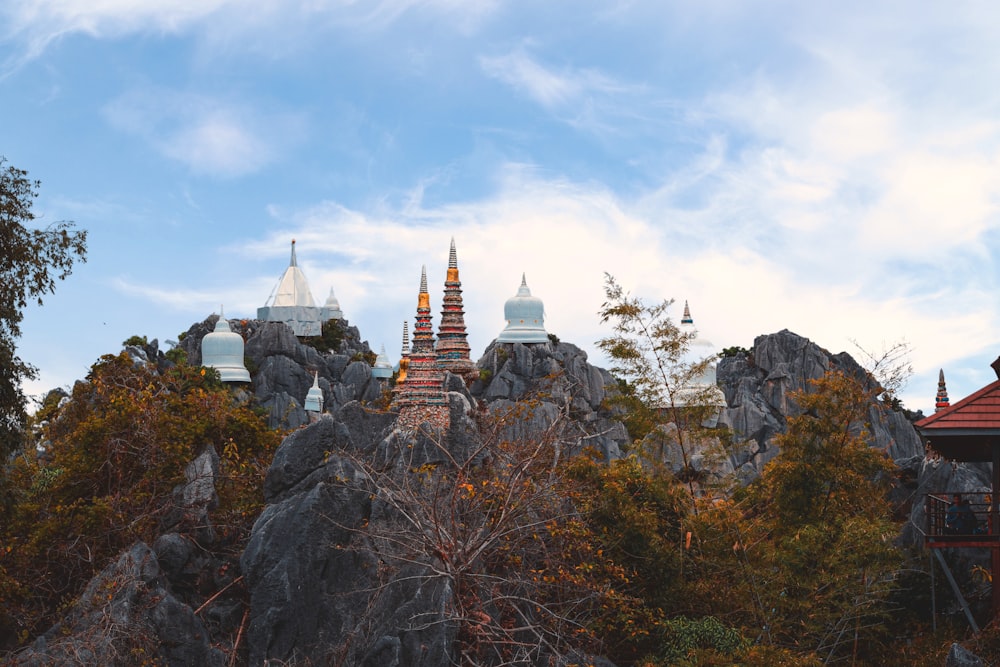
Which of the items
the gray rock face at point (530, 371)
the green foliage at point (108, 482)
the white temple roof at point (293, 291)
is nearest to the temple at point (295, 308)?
the white temple roof at point (293, 291)

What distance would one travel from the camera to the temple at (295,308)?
217ft

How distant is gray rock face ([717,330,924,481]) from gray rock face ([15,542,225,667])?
32905 mm

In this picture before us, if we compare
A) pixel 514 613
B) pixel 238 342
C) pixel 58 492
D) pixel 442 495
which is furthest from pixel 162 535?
pixel 238 342

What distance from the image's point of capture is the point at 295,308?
66.4 metres

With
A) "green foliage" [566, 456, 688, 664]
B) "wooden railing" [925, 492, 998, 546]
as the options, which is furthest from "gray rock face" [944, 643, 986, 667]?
"green foliage" [566, 456, 688, 664]

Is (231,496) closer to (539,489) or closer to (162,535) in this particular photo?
(162,535)

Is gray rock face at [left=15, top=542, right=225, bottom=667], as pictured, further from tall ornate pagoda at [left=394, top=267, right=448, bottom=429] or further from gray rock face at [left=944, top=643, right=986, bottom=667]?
tall ornate pagoda at [left=394, top=267, right=448, bottom=429]

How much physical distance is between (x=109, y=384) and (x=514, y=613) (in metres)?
9.82

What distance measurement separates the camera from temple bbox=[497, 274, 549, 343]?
4981 cm

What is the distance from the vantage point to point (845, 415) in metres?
17.7

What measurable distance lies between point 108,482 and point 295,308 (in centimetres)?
4843

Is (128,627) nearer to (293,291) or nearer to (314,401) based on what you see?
(314,401)

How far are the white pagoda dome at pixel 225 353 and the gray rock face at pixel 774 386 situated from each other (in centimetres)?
2233

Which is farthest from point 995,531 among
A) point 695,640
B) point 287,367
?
point 287,367
